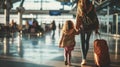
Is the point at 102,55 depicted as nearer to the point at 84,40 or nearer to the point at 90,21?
the point at 84,40

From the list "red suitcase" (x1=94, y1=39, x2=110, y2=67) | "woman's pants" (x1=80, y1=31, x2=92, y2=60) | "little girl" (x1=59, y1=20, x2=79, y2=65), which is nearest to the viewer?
"red suitcase" (x1=94, y1=39, x2=110, y2=67)

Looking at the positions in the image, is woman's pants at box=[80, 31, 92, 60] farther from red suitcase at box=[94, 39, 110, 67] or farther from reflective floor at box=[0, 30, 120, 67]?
red suitcase at box=[94, 39, 110, 67]

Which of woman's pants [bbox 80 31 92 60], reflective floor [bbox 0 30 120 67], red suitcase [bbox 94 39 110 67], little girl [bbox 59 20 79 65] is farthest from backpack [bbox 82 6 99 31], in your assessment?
red suitcase [bbox 94 39 110 67]

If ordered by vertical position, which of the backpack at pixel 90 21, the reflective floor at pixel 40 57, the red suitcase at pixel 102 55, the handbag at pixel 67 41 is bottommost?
the reflective floor at pixel 40 57

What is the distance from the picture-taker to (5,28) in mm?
38438

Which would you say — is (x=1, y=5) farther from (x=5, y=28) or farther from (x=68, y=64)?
(x=68, y=64)

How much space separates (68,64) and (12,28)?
30.6 meters

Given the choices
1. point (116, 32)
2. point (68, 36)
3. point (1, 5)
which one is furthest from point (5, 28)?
point (68, 36)

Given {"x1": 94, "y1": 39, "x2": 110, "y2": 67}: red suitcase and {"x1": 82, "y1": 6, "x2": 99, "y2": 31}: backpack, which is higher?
{"x1": 82, "y1": 6, "x2": 99, "y2": 31}: backpack

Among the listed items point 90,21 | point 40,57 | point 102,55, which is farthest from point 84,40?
point 40,57

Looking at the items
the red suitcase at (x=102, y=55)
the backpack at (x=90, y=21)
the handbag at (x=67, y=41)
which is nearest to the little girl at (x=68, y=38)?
the handbag at (x=67, y=41)

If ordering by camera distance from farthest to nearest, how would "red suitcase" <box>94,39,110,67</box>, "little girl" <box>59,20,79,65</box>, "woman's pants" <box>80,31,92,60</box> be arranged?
"little girl" <box>59,20,79,65</box>, "woman's pants" <box>80,31,92,60</box>, "red suitcase" <box>94,39,110,67</box>

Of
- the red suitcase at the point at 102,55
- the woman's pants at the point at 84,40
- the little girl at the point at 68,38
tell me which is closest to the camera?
the red suitcase at the point at 102,55

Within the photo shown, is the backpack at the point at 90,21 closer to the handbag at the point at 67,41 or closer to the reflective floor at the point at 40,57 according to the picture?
the handbag at the point at 67,41
